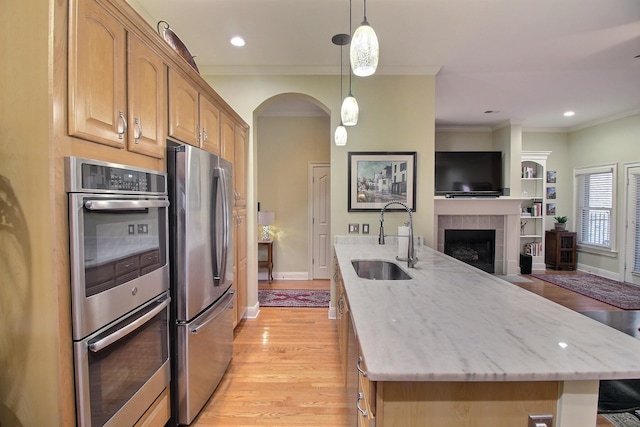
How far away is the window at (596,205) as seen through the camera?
217 inches

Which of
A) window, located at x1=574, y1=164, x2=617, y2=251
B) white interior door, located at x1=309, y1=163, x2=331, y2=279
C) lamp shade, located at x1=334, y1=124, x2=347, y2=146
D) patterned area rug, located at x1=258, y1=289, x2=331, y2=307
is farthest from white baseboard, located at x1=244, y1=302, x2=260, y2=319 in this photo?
window, located at x1=574, y1=164, x2=617, y2=251

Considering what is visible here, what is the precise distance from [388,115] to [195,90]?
2095mm

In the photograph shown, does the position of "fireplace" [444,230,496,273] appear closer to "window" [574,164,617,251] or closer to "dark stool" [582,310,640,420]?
"window" [574,164,617,251]

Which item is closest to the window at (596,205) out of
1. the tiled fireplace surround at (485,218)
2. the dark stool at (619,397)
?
the tiled fireplace surround at (485,218)

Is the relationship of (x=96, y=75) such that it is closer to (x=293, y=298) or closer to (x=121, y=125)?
(x=121, y=125)

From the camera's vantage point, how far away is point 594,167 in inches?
228

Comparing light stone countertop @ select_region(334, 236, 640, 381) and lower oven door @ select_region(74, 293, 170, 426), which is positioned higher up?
light stone countertop @ select_region(334, 236, 640, 381)

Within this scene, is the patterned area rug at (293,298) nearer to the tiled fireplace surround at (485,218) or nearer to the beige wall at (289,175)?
the beige wall at (289,175)

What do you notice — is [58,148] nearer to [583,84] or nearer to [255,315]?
[255,315]

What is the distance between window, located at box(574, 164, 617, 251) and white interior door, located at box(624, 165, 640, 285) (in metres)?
0.25

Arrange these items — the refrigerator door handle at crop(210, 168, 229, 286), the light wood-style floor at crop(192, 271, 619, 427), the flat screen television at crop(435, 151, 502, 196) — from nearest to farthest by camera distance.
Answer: the light wood-style floor at crop(192, 271, 619, 427), the refrigerator door handle at crop(210, 168, 229, 286), the flat screen television at crop(435, 151, 502, 196)

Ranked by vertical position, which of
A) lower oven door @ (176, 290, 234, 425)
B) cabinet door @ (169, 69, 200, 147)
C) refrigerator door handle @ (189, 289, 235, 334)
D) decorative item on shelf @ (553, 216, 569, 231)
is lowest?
lower oven door @ (176, 290, 234, 425)

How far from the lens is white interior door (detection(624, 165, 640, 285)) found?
5.07 metres

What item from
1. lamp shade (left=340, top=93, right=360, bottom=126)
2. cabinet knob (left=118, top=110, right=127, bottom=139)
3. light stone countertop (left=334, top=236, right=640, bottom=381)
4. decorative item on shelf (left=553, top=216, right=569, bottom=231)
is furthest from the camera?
decorative item on shelf (left=553, top=216, right=569, bottom=231)
